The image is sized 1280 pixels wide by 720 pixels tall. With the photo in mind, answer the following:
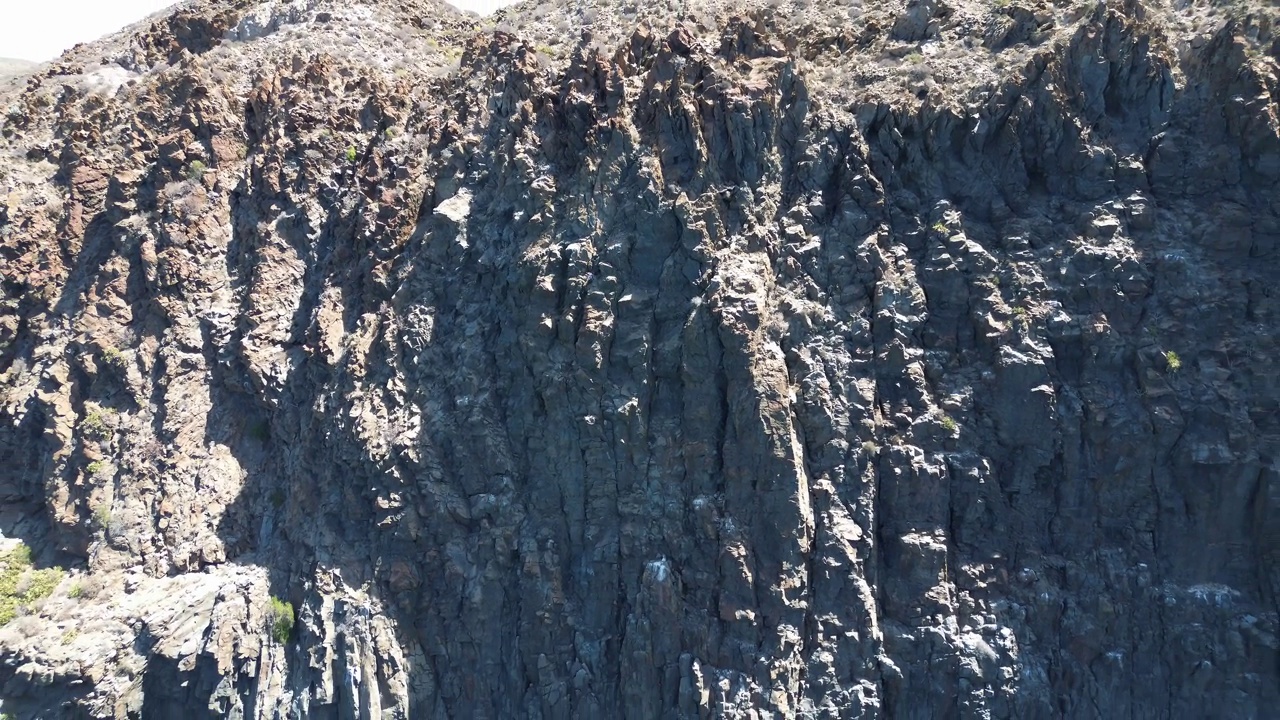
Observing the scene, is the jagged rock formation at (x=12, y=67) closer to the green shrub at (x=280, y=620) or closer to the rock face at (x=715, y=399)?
the rock face at (x=715, y=399)

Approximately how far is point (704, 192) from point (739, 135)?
1.59 metres

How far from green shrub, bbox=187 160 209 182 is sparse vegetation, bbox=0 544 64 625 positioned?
10.7 m

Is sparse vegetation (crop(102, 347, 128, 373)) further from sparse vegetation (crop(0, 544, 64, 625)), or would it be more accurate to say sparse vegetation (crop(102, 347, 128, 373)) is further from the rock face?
sparse vegetation (crop(0, 544, 64, 625))

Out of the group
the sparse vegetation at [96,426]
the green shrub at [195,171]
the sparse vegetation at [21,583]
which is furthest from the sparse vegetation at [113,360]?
the green shrub at [195,171]

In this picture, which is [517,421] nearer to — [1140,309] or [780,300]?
[780,300]

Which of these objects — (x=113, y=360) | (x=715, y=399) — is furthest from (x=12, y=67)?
(x=715, y=399)

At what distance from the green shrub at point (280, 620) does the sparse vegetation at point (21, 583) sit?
19.8 ft

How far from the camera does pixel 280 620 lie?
17062mm

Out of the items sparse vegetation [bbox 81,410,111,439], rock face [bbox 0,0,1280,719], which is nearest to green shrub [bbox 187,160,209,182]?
rock face [bbox 0,0,1280,719]

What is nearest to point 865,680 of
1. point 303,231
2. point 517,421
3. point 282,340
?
point 517,421

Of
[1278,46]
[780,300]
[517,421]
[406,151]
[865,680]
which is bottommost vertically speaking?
[865,680]

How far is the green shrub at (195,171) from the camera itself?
21656 mm

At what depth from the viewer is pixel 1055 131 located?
1616 centimetres

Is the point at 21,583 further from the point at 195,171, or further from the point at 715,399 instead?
the point at 715,399
